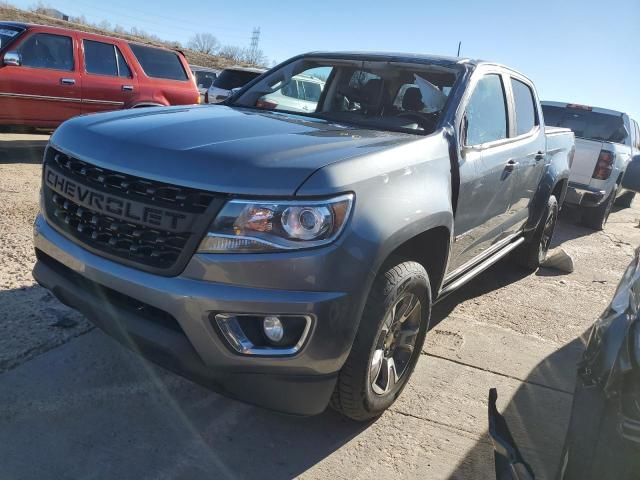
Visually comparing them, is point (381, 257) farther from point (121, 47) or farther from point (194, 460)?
point (121, 47)

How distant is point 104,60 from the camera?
29.8 ft

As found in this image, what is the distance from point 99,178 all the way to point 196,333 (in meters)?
0.86

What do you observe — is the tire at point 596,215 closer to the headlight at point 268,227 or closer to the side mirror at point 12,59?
the headlight at point 268,227

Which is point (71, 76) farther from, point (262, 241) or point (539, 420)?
point (539, 420)

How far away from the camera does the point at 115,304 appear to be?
2479mm

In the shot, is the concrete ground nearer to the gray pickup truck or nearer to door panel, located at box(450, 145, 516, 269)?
the gray pickup truck

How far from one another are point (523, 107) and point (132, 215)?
370cm

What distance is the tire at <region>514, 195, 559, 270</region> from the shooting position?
5609mm

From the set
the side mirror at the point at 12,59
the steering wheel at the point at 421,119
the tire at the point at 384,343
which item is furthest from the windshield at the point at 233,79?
the tire at the point at 384,343

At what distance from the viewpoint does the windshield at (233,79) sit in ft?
42.4

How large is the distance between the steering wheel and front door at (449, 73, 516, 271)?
0.22 m

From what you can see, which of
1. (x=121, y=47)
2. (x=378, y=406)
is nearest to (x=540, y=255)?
(x=378, y=406)

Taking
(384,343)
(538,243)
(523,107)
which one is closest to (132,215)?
(384,343)

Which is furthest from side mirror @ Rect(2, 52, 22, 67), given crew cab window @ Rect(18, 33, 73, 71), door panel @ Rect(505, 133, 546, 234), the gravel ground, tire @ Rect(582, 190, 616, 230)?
tire @ Rect(582, 190, 616, 230)
